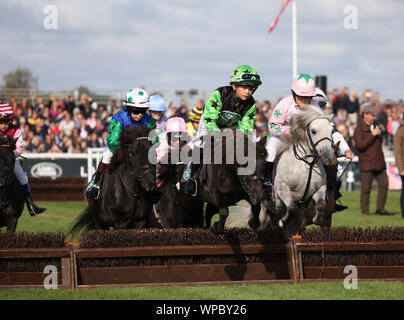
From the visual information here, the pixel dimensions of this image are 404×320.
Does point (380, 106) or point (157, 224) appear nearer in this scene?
point (157, 224)

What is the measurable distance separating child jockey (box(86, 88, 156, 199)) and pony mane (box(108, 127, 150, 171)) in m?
0.06

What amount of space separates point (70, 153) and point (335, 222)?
32.9 ft

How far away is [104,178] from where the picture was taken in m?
9.76

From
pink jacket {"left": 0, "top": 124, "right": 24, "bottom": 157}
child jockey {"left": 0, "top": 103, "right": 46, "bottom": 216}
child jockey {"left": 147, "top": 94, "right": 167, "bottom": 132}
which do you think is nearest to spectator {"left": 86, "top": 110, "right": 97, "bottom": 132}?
child jockey {"left": 147, "top": 94, "right": 167, "bottom": 132}

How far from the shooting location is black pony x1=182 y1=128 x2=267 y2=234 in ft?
25.0

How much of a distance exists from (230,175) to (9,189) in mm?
3624

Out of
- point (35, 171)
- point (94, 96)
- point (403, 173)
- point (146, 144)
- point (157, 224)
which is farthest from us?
point (94, 96)

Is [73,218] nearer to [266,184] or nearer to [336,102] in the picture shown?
[266,184]

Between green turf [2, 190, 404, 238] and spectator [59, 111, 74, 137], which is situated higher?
spectator [59, 111, 74, 137]

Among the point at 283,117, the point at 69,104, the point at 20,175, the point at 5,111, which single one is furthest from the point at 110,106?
the point at 283,117

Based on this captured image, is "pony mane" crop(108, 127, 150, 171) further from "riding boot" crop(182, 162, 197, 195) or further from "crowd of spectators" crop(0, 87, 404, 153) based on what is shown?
"crowd of spectators" crop(0, 87, 404, 153)
